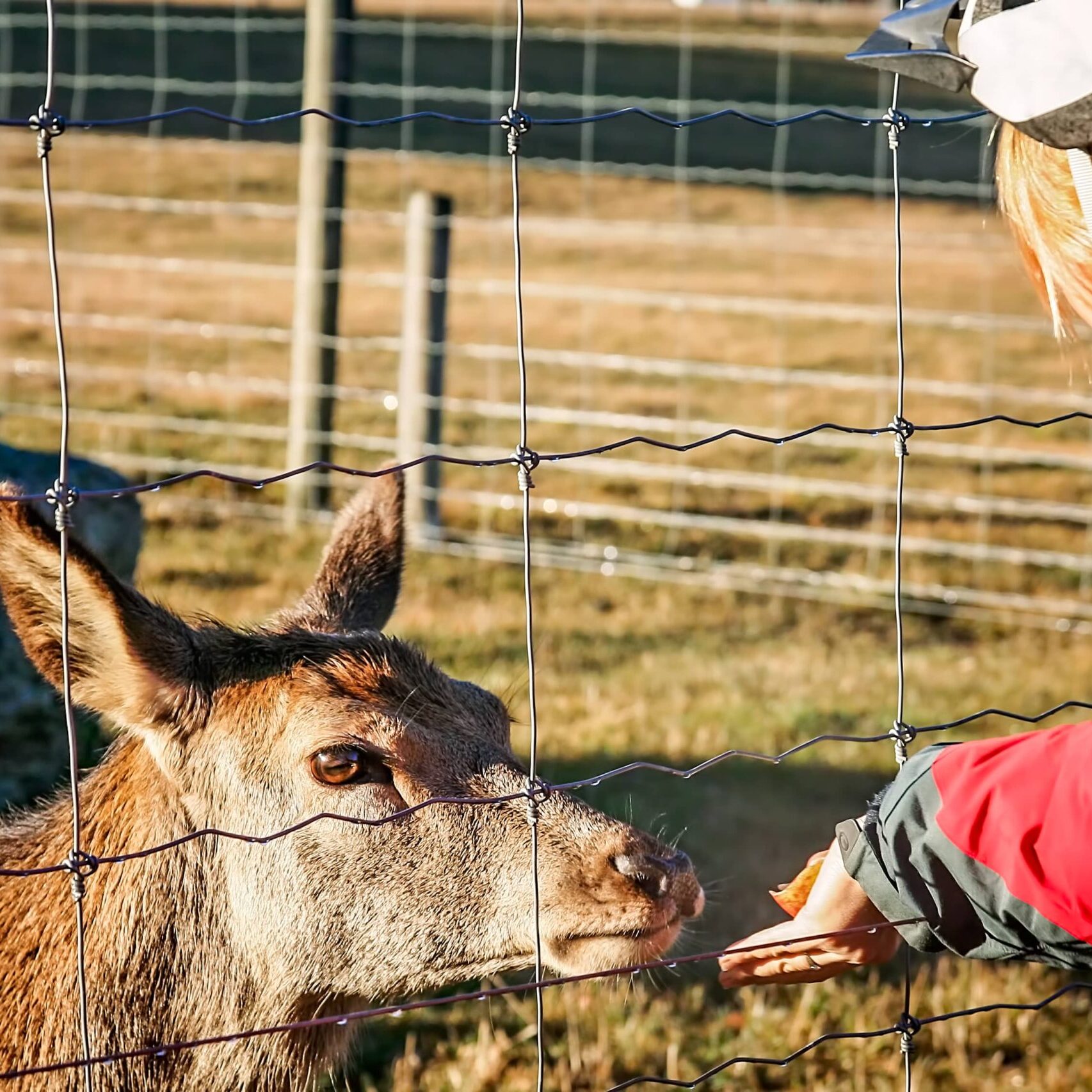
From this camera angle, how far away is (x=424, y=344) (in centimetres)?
862

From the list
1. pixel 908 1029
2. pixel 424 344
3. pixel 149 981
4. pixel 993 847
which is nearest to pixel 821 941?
pixel 908 1029

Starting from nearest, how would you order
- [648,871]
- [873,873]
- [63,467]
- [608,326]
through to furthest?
[63,467] < [873,873] < [648,871] < [608,326]

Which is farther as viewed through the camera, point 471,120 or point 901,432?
point 901,432

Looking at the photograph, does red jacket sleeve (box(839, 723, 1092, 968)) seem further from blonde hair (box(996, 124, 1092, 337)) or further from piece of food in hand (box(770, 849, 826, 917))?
blonde hair (box(996, 124, 1092, 337))

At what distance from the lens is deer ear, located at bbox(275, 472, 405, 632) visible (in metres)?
3.51

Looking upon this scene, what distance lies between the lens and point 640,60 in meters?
32.5

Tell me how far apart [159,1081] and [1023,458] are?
5.59m

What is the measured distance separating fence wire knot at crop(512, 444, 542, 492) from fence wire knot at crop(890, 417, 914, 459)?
0.72 meters

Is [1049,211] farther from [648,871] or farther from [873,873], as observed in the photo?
[648,871]

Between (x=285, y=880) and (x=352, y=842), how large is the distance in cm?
15

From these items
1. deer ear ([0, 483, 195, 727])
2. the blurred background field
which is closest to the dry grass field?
the blurred background field

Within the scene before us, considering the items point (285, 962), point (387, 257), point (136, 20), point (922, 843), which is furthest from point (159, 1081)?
point (387, 257)

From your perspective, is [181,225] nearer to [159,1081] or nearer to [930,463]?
[930,463]

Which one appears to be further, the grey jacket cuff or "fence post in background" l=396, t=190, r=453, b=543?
"fence post in background" l=396, t=190, r=453, b=543
